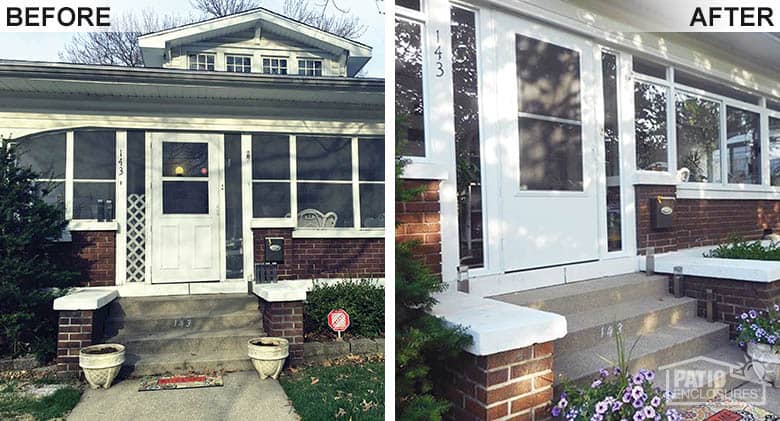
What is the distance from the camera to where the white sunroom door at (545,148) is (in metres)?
1.97

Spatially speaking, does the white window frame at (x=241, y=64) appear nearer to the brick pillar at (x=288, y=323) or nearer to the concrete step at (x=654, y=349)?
the brick pillar at (x=288, y=323)

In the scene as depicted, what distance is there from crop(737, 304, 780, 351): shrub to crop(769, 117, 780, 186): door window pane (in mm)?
754

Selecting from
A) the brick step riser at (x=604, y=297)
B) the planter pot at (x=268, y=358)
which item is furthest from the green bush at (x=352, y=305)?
the brick step riser at (x=604, y=297)

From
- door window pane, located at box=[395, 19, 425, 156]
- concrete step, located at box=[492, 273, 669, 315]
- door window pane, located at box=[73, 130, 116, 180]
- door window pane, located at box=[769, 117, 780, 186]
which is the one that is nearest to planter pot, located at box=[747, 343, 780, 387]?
concrete step, located at box=[492, 273, 669, 315]

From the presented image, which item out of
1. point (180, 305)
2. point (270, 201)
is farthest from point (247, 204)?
point (180, 305)

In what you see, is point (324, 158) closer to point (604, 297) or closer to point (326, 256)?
point (326, 256)

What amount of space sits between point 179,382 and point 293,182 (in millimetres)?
1140

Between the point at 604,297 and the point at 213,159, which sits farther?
the point at 213,159

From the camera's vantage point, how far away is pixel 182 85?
2215mm

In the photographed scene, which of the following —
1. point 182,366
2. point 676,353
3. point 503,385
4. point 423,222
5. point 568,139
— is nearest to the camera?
point 503,385

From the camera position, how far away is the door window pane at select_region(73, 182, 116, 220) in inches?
82.0

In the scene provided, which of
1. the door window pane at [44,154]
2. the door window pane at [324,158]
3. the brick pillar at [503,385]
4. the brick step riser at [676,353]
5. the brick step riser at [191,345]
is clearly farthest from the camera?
the door window pane at [324,158]

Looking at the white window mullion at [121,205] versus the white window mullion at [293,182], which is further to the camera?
the white window mullion at [293,182]

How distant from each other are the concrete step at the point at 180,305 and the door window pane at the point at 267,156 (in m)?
0.70
